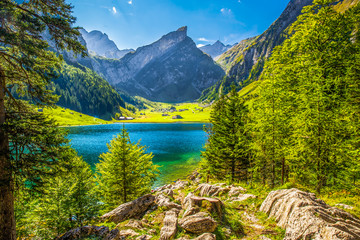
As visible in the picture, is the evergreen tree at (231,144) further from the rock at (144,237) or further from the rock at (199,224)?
the rock at (144,237)

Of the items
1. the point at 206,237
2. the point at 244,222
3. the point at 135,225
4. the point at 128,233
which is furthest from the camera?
the point at 135,225

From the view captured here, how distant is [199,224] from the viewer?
8.77m

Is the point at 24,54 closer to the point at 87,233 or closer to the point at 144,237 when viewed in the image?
the point at 87,233

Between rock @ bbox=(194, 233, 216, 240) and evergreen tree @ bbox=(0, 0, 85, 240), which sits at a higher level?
evergreen tree @ bbox=(0, 0, 85, 240)

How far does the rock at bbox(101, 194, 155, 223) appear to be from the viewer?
1266 cm

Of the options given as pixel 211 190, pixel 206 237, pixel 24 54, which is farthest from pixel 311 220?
pixel 24 54

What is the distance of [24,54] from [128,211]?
41.3ft

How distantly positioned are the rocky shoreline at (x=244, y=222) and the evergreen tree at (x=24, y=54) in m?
4.07

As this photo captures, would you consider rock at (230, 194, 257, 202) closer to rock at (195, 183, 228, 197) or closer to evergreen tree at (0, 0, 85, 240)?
rock at (195, 183, 228, 197)

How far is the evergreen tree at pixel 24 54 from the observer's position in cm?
754

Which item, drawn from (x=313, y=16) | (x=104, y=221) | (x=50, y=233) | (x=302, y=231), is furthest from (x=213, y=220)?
(x=313, y=16)

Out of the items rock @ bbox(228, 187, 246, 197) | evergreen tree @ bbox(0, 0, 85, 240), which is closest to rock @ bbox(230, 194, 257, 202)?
rock @ bbox(228, 187, 246, 197)

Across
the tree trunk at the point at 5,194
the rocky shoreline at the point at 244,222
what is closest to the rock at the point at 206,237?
the rocky shoreline at the point at 244,222

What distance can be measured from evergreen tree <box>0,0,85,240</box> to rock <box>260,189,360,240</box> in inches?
467
